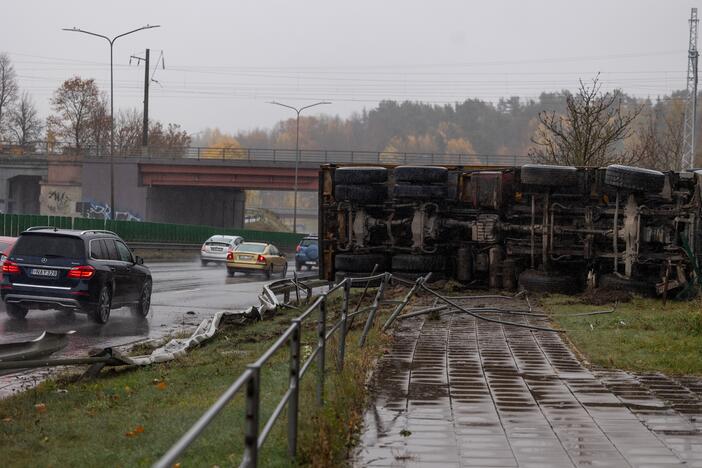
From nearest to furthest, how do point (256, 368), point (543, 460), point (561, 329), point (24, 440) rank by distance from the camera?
point (256, 368) < point (543, 460) < point (24, 440) < point (561, 329)

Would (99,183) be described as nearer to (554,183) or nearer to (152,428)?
(554,183)

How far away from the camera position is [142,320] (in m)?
20.0

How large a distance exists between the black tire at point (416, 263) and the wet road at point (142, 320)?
389 cm

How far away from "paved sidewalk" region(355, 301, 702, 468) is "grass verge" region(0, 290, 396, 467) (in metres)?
0.29

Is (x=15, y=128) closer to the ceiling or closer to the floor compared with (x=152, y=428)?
closer to the ceiling

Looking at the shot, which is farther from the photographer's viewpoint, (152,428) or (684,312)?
(684,312)

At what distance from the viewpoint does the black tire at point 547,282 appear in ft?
61.2

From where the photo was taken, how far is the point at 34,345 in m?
11.0

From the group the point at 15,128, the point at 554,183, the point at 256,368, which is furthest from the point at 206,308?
the point at 15,128

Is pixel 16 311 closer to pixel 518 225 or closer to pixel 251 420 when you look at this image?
pixel 518 225

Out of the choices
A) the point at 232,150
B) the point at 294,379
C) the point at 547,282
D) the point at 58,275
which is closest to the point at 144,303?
the point at 58,275

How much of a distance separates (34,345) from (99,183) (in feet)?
230

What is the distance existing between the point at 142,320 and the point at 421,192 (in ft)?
19.2

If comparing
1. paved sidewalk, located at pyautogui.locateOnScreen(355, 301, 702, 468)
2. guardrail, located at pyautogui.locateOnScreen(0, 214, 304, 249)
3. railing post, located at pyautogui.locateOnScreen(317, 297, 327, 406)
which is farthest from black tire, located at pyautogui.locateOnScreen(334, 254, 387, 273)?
→ guardrail, located at pyautogui.locateOnScreen(0, 214, 304, 249)
